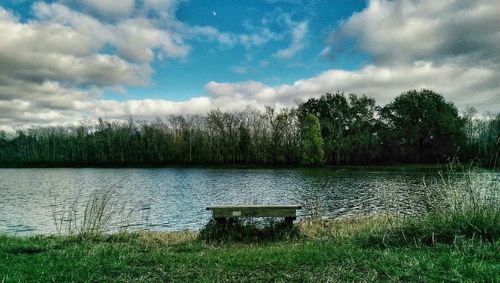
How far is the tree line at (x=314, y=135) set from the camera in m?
71.5

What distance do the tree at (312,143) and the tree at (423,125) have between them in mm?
15632

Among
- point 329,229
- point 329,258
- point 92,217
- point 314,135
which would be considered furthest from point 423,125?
point 329,258

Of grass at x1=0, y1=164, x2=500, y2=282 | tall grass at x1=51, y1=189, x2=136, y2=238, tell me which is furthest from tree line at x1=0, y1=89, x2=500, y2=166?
grass at x1=0, y1=164, x2=500, y2=282

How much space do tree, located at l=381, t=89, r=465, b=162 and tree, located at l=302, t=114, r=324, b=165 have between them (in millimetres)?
15632

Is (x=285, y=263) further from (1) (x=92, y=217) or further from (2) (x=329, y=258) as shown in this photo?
(1) (x=92, y=217)

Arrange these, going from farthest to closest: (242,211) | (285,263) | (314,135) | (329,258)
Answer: (314,135) < (242,211) < (329,258) < (285,263)

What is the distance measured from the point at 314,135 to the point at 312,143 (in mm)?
1567

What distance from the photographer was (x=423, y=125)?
239ft

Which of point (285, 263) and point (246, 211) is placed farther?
point (246, 211)

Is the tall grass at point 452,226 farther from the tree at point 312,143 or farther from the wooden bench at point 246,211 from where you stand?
the tree at point 312,143

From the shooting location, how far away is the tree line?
71.5 meters

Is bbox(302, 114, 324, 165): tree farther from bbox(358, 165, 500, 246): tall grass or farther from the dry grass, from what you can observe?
bbox(358, 165, 500, 246): tall grass

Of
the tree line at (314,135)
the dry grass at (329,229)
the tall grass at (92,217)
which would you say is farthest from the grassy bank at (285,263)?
the tree line at (314,135)

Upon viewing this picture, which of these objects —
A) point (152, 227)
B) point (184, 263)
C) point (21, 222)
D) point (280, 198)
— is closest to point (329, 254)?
point (184, 263)
